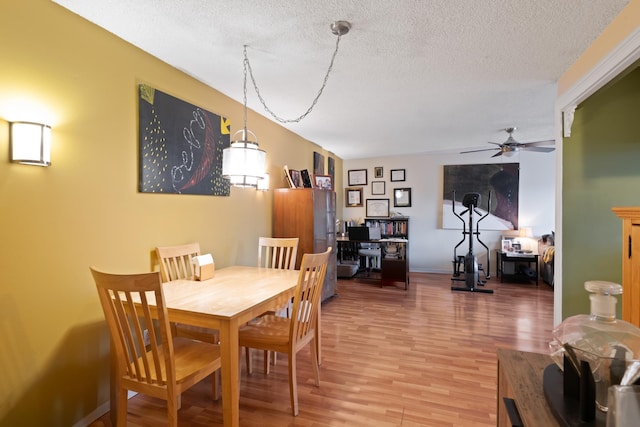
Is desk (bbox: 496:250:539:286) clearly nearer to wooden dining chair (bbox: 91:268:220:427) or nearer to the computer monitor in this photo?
the computer monitor

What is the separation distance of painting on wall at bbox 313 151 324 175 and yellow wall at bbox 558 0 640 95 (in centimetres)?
339

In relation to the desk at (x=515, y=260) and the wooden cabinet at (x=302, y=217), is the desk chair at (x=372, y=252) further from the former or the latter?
the desk at (x=515, y=260)

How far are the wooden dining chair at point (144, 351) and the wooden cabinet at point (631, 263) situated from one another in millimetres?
2221

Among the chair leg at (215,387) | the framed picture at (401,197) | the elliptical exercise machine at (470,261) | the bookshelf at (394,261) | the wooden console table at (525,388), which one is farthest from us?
the framed picture at (401,197)

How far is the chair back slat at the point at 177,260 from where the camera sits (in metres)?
2.42

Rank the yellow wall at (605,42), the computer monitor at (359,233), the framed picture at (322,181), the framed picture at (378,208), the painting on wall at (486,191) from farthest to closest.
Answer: the framed picture at (378,208), the painting on wall at (486,191), the computer monitor at (359,233), the framed picture at (322,181), the yellow wall at (605,42)

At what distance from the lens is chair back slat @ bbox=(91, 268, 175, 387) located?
1441 millimetres

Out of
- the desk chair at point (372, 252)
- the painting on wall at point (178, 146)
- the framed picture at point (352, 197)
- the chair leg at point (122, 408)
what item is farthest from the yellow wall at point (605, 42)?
the framed picture at point (352, 197)

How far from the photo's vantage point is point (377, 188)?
22.0 ft

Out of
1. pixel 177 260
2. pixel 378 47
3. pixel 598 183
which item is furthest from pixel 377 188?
pixel 177 260

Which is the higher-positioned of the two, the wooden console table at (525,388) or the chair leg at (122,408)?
the wooden console table at (525,388)

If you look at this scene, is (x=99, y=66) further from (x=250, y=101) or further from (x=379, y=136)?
(x=379, y=136)

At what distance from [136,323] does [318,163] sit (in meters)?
4.34

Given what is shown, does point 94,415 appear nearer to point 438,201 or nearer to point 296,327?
point 296,327
